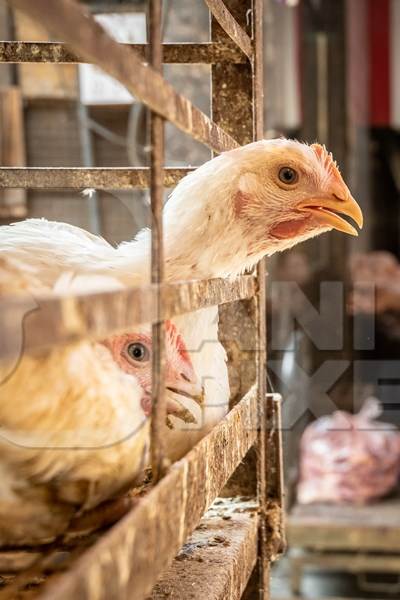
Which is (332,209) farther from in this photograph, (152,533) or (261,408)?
(152,533)

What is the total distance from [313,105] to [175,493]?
6191 mm

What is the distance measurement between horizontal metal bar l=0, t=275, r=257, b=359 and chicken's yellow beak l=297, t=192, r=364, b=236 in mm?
919

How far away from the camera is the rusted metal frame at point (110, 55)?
852mm

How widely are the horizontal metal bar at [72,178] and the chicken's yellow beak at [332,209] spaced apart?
0.29 metres

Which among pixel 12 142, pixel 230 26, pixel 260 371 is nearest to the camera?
pixel 230 26

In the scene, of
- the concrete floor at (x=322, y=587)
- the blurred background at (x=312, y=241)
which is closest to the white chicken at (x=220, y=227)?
the blurred background at (x=312, y=241)

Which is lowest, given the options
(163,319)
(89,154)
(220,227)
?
(163,319)

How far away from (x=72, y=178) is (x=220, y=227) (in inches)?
13.6

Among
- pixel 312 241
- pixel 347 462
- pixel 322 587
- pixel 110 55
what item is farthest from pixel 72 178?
pixel 312 241

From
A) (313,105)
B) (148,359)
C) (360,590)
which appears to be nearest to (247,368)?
(148,359)

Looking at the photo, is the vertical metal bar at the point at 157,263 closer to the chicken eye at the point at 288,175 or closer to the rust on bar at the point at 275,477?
the chicken eye at the point at 288,175

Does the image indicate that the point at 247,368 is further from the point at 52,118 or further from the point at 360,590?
the point at 52,118

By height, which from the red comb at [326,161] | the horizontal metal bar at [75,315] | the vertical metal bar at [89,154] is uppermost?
the vertical metal bar at [89,154]

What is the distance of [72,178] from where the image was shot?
1976 millimetres
